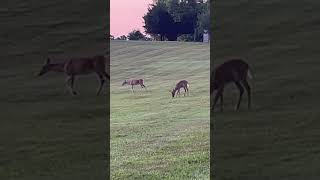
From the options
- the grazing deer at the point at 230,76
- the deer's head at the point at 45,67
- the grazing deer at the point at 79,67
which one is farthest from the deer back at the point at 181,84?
the deer's head at the point at 45,67

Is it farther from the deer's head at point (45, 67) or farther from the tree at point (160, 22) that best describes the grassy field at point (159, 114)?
the deer's head at point (45, 67)

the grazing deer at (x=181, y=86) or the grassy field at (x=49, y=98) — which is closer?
the grassy field at (x=49, y=98)

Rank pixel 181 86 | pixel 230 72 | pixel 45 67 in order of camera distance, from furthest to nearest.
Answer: pixel 181 86, pixel 230 72, pixel 45 67

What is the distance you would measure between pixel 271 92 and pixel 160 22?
718mm

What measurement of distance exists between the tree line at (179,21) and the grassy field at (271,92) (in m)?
0.22

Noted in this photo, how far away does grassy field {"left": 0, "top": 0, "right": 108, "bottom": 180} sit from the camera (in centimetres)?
264

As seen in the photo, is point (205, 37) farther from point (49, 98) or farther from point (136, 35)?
point (49, 98)

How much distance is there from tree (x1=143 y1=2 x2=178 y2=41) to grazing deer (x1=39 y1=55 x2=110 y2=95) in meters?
0.39

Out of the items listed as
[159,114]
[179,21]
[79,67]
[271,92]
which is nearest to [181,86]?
[159,114]

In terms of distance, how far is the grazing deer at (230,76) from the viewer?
117 inches

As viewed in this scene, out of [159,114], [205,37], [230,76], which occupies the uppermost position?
[205,37]

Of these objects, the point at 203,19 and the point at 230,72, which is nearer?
the point at 230,72

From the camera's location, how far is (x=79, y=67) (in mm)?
2730

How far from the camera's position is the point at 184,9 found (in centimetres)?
315
